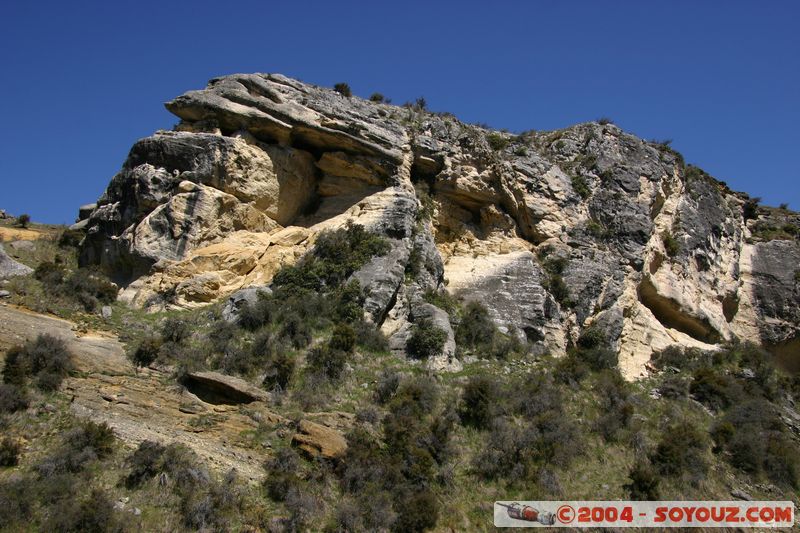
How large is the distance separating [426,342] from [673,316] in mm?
14248

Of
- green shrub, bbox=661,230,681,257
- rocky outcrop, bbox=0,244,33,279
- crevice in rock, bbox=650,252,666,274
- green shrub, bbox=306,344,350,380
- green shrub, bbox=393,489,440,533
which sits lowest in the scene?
green shrub, bbox=393,489,440,533

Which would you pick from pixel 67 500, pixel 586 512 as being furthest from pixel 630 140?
pixel 67 500

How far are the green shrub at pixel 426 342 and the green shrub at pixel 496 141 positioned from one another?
37.5 feet

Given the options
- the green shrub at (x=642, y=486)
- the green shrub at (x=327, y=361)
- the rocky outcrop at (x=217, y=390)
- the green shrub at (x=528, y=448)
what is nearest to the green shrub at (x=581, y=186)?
the green shrub at (x=528, y=448)

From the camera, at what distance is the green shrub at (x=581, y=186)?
28375 mm

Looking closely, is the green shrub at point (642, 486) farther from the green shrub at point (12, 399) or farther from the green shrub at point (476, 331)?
the green shrub at point (12, 399)

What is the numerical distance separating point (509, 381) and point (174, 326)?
10.1 metres

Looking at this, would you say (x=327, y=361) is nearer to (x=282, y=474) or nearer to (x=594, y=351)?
(x=282, y=474)

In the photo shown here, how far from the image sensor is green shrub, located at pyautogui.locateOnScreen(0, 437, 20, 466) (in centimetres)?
1211

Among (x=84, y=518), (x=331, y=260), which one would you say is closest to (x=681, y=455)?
(x=331, y=260)

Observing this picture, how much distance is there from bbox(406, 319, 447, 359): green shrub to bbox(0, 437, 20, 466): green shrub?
35.3 ft

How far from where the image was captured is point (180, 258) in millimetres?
21891

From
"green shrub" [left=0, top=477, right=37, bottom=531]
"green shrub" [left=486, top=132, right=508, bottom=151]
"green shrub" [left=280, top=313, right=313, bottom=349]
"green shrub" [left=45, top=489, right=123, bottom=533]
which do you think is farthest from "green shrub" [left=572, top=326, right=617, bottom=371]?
"green shrub" [left=0, top=477, right=37, bottom=531]

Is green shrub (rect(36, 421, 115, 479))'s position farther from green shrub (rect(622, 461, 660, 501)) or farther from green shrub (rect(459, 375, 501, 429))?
green shrub (rect(622, 461, 660, 501))
